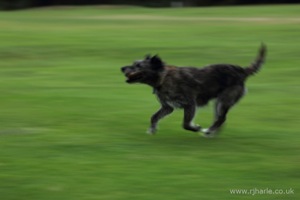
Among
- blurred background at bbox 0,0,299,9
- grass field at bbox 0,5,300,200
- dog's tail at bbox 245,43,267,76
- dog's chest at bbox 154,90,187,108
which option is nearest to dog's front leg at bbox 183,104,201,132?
dog's chest at bbox 154,90,187,108

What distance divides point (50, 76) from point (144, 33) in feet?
49.3

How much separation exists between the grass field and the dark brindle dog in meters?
0.48

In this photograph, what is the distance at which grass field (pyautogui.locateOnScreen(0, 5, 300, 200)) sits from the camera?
32.1 ft

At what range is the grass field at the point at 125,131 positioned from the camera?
9797 mm

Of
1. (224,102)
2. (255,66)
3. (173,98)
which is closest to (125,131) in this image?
(173,98)

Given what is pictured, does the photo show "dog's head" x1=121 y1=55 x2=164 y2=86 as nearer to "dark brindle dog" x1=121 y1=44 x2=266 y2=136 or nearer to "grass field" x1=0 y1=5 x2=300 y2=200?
"dark brindle dog" x1=121 y1=44 x2=266 y2=136

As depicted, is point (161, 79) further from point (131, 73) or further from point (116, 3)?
point (116, 3)

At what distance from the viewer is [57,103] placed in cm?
1697

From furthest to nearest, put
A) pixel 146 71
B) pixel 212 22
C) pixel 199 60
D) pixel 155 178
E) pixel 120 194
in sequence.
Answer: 1. pixel 212 22
2. pixel 199 60
3. pixel 146 71
4. pixel 155 178
5. pixel 120 194

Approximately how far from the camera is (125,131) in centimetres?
1352

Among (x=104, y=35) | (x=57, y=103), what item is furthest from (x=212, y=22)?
(x=57, y=103)

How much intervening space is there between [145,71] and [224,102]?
1.43 meters

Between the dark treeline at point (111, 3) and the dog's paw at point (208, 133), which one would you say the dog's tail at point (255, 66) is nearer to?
the dog's paw at point (208, 133)

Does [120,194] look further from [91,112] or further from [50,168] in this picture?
[91,112]
